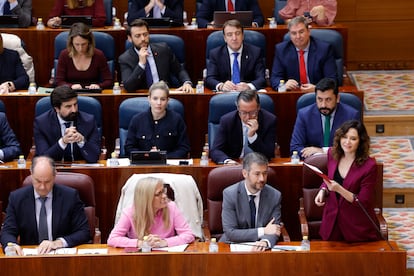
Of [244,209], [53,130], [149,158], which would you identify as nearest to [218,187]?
[244,209]

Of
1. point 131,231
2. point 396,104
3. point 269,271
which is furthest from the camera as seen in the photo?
point 396,104

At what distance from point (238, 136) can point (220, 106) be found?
0.30 m

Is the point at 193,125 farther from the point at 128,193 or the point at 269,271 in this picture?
the point at 269,271

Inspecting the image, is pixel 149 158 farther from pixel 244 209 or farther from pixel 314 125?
pixel 314 125

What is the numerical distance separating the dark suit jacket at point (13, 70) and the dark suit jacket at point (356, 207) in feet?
8.65

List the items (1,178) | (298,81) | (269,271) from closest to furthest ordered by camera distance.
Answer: (269,271) < (1,178) < (298,81)

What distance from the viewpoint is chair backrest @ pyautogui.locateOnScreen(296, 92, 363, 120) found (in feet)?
21.8

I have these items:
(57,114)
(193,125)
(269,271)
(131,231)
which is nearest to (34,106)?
(57,114)

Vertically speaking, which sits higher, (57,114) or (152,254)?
(57,114)

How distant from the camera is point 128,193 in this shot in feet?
19.0

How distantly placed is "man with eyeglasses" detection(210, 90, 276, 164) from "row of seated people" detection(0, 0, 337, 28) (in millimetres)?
1744

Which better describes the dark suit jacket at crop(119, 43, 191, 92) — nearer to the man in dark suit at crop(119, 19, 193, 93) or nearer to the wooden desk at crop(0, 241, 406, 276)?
the man in dark suit at crop(119, 19, 193, 93)

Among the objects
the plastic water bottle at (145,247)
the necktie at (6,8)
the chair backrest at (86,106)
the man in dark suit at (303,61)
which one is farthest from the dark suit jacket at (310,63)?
the plastic water bottle at (145,247)

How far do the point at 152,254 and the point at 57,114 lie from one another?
1.55 meters
